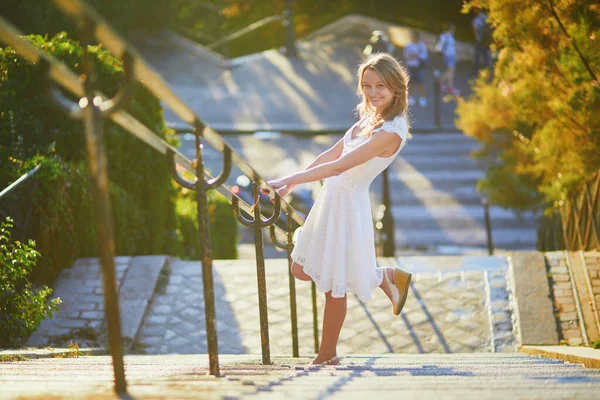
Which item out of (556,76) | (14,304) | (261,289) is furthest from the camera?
(556,76)

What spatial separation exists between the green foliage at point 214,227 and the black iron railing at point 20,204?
11.1 feet

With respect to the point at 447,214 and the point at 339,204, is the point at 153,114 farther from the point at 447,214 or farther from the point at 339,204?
the point at 447,214

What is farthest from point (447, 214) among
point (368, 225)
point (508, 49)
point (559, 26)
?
point (368, 225)

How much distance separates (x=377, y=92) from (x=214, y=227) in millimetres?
7557

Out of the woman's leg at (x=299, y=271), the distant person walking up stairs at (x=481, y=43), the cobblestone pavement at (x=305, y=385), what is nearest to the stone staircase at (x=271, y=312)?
the woman's leg at (x=299, y=271)

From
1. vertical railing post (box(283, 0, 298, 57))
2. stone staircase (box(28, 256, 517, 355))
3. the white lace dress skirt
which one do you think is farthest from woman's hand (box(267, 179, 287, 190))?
vertical railing post (box(283, 0, 298, 57))

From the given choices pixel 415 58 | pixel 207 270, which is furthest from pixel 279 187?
pixel 415 58

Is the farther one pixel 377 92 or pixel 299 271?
pixel 299 271

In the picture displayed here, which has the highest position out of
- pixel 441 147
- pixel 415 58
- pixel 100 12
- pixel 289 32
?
pixel 100 12

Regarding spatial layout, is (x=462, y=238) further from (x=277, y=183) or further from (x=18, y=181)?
(x=277, y=183)

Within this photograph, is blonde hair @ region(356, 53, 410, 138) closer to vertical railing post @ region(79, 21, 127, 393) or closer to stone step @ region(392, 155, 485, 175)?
vertical railing post @ region(79, 21, 127, 393)

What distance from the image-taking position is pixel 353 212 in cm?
504

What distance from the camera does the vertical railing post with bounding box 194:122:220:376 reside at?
3590 millimetres

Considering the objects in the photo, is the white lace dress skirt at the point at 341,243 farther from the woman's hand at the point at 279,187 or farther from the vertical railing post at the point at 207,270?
the vertical railing post at the point at 207,270
